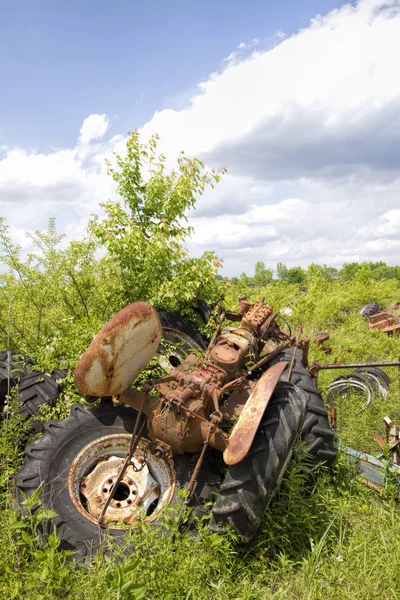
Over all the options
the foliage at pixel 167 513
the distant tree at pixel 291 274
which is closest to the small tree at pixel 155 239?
the foliage at pixel 167 513

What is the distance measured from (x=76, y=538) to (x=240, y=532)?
122cm

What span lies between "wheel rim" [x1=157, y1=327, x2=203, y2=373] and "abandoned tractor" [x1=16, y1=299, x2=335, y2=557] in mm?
1456

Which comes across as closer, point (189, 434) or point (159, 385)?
point (189, 434)

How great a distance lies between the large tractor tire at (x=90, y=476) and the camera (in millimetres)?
3020

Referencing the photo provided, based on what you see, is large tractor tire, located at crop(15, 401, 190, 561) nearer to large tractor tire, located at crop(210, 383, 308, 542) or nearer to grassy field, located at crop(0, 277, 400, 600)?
grassy field, located at crop(0, 277, 400, 600)

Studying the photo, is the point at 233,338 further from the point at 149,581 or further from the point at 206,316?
the point at 149,581

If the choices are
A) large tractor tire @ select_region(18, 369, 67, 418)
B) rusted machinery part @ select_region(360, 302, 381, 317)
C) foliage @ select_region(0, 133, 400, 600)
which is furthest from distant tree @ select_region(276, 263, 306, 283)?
large tractor tire @ select_region(18, 369, 67, 418)

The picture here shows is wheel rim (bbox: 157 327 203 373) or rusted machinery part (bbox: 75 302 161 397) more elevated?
rusted machinery part (bbox: 75 302 161 397)

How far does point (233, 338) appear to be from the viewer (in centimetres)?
438

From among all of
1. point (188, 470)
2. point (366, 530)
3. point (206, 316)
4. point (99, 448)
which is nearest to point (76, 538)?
point (99, 448)

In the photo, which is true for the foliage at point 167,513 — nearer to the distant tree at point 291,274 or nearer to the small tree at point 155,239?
the small tree at point 155,239

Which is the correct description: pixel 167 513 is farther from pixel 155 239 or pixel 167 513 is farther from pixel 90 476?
pixel 155 239

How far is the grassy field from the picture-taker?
244cm

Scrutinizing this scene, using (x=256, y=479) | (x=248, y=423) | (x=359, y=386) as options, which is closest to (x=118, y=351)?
(x=248, y=423)
